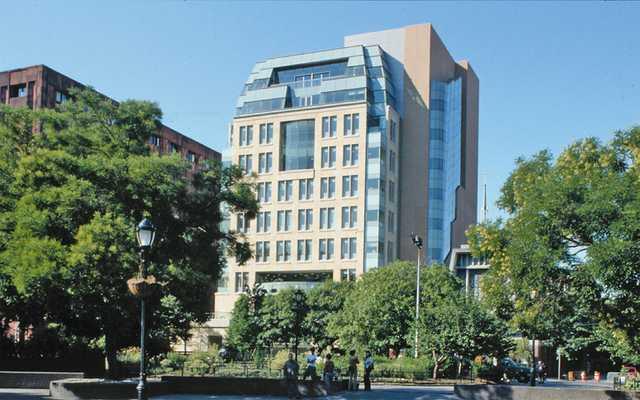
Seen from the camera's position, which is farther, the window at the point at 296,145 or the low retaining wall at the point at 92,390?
the window at the point at 296,145

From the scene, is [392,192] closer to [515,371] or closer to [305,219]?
[305,219]

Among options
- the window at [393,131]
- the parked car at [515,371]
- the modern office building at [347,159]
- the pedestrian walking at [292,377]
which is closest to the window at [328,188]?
the modern office building at [347,159]

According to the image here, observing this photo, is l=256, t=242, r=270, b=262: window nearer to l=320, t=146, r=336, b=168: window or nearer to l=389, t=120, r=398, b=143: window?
l=320, t=146, r=336, b=168: window

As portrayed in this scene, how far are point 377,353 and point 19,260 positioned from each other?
112ft

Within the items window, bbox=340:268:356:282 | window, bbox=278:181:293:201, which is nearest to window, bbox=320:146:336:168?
window, bbox=278:181:293:201

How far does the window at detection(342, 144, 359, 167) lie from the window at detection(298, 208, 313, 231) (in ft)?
24.0

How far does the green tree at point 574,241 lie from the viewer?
2256 cm

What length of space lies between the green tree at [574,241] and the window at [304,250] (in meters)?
71.2

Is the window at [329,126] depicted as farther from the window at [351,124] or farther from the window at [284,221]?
the window at [284,221]

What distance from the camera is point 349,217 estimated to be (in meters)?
98.3

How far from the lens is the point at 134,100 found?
108 ft

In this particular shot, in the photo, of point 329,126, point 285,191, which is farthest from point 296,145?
point 285,191

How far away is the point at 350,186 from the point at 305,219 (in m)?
7.09

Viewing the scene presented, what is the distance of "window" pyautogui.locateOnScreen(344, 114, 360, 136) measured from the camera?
99.4 m
